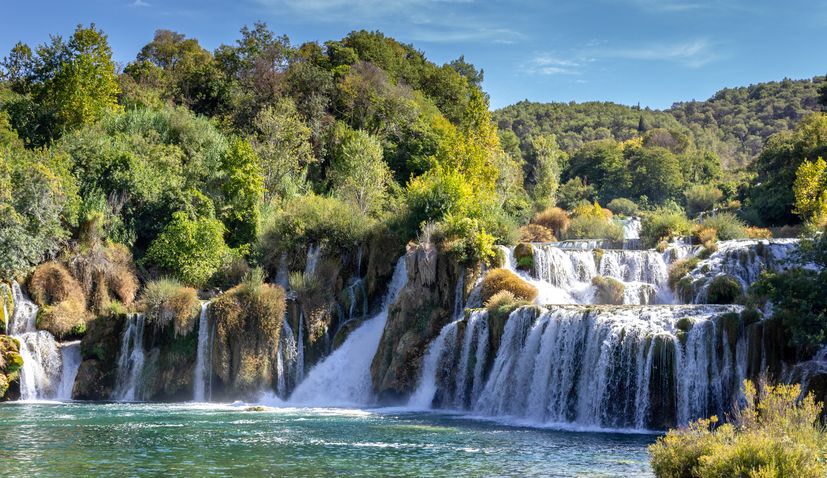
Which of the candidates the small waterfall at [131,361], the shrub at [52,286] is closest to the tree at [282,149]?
the shrub at [52,286]

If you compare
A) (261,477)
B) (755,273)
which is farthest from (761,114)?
(261,477)

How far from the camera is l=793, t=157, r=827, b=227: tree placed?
40312 mm

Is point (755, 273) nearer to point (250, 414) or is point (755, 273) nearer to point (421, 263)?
point (421, 263)

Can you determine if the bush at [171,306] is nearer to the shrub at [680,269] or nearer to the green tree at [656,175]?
the shrub at [680,269]

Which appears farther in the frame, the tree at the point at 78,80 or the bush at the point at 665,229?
the tree at the point at 78,80

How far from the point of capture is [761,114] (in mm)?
132750

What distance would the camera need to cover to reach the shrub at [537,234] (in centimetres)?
4519

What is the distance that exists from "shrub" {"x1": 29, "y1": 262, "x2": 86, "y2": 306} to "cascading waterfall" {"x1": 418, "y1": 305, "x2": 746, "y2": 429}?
17580mm

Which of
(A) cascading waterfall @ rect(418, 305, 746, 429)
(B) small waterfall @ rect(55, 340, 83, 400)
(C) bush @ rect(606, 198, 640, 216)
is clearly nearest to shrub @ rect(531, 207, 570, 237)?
(A) cascading waterfall @ rect(418, 305, 746, 429)

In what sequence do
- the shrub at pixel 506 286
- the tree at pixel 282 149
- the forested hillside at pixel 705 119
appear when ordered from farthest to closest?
1. the forested hillside at pixel 705 119
2. the tree at pixel 282 149
3. the shrub at pixel 506 286

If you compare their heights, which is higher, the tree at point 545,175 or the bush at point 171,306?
the tree at point 545,175

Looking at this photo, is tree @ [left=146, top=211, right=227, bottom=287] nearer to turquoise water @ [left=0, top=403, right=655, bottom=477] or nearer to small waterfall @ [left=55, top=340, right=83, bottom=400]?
small waterfall @ [left=55, top=340, right=83, bottom=400]

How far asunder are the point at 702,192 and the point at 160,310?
59.4 m

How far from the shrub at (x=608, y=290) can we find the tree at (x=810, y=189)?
44.4 feet
